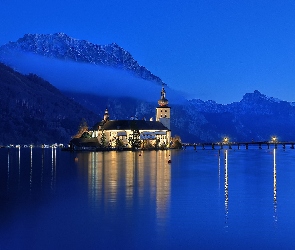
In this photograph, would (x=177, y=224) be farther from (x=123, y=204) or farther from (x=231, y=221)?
(x=123, y=204)

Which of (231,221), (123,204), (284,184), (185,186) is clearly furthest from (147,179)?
(231,221)

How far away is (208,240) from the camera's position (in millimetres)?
33844

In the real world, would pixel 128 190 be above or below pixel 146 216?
above

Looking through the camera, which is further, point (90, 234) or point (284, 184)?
point (284, 184)

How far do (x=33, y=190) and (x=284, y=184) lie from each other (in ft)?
110

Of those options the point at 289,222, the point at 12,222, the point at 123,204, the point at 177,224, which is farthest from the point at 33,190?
the point at 289,222

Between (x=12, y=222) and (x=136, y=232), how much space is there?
378 inches

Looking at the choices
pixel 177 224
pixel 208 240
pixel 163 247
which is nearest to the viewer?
pixel 163 247

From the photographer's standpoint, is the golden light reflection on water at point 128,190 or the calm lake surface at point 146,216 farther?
the golden light reflection on water at point 128,190

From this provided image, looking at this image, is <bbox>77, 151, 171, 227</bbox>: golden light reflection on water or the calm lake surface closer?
the calm lake surface

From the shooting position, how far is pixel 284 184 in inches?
2817

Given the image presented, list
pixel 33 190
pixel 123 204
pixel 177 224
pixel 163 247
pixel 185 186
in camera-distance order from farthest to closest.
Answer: pixel 185 186
pixel 33 190
pixel 123 204
pixel 177 224
pixel 163 247

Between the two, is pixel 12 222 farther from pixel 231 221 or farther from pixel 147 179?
pixel 147 179

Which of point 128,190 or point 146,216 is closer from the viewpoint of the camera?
point 146,216
